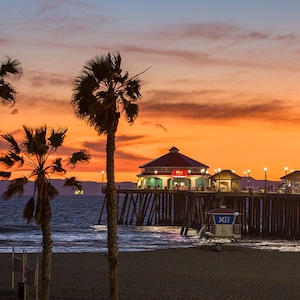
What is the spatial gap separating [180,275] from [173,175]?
62.3 meters

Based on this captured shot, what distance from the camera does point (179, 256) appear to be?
1726 inches

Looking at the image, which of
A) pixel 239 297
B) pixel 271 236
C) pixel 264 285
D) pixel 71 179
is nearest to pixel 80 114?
pixel 71 179

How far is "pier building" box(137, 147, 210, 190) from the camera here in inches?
3777

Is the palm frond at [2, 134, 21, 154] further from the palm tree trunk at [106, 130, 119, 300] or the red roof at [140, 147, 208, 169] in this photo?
the red roof at [140, 147, 208, 169]

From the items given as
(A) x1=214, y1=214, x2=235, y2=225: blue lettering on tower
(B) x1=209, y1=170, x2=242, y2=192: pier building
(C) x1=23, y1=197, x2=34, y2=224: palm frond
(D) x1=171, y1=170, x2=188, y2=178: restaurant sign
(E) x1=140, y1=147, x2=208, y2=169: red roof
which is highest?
(E) x1=140, y1=147, x2=208, y2=169: red roof

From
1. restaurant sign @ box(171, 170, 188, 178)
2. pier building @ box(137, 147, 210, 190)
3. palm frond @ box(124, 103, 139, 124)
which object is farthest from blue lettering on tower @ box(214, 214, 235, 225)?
restaurant sign @ box(171, 170, 188, 178)

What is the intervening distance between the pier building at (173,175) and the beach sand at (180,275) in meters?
48.5

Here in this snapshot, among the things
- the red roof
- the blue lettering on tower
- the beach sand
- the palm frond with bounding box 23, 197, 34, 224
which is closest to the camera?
the palm frond with bounding box 23, 197, 34, 224

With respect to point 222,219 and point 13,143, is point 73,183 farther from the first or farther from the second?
point 222,219

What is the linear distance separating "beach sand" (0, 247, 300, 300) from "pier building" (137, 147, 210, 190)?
159 feet

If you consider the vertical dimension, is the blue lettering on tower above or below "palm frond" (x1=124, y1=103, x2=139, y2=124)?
below

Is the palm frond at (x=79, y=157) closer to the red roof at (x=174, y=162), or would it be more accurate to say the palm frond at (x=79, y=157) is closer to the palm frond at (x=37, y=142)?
the palm frond at (x=37, y=142)

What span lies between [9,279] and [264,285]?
10.5 m

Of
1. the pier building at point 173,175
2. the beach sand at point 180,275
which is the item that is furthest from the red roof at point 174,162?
the beach sand at point 180,275
